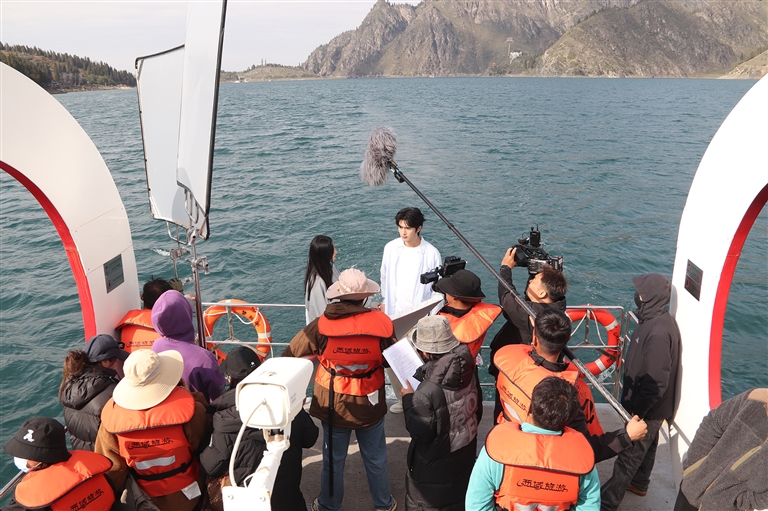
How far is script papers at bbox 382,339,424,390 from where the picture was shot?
9.89 feet

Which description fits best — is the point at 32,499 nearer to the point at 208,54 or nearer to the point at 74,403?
the point at 74,403

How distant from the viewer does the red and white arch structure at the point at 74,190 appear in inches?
148

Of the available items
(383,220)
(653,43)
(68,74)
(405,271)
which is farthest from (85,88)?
(653,43)

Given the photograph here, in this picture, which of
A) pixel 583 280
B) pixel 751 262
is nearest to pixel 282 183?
pixel 583 280

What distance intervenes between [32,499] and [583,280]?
13.6m

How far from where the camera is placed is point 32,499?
2.35 metres

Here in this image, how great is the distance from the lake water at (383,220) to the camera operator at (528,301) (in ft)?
22.9

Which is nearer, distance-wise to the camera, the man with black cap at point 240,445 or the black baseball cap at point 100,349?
the man with black cap at point 240,445

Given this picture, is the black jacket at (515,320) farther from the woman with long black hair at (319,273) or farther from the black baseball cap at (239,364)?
the black baseball cap at (239,364)

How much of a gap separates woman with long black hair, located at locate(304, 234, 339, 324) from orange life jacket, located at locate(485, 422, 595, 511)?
217cm

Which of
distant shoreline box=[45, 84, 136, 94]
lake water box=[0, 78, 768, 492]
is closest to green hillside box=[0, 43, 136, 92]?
distant shoreline box=[45, 84, 136, 94]

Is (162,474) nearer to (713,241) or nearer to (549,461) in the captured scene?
(549,461)

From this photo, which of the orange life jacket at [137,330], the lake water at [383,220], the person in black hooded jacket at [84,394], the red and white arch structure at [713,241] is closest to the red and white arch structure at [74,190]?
the orange life jacket at [137,330]

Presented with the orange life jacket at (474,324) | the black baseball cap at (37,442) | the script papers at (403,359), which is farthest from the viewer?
the orange life jacket at (474,324)
